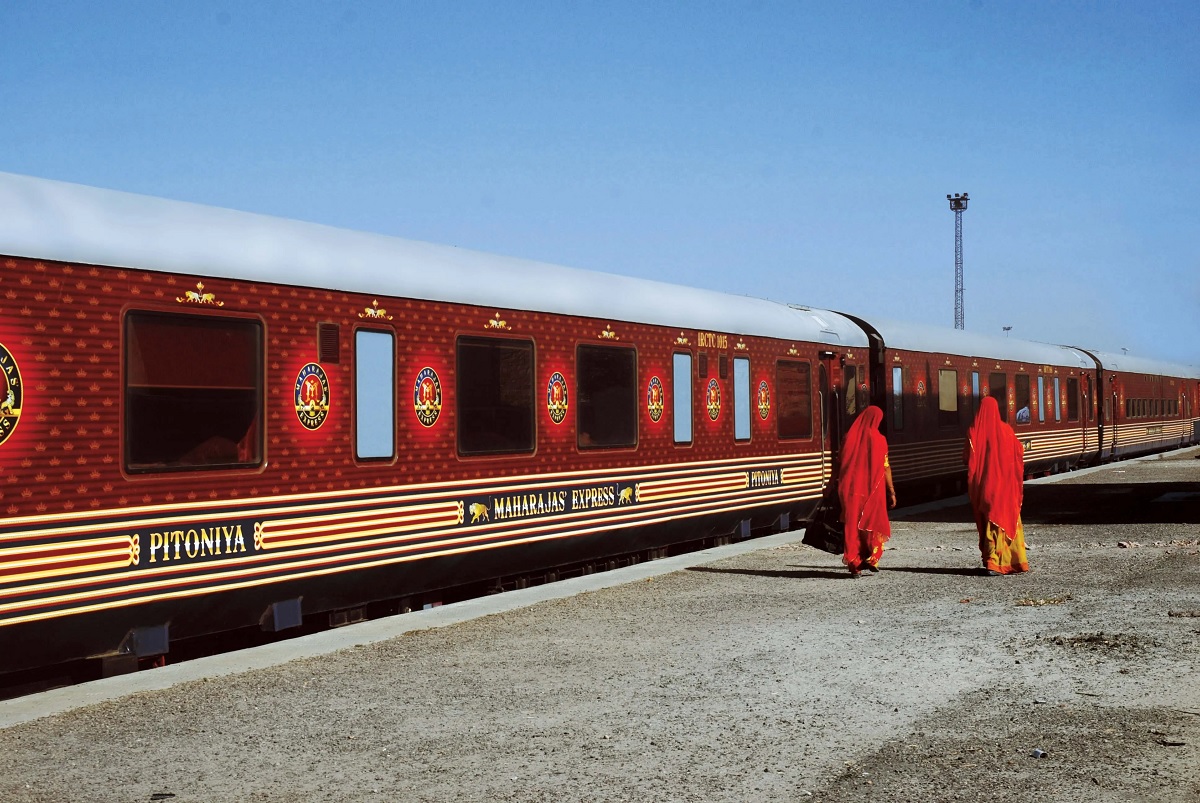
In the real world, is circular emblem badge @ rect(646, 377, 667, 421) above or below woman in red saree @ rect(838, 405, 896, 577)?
above

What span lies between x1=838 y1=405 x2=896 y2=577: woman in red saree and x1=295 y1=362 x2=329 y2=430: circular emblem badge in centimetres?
492

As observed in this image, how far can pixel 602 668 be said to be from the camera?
25.3 feet

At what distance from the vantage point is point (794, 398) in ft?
53.5

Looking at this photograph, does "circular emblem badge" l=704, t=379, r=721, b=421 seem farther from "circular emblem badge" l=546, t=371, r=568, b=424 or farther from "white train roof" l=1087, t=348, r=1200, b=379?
"white train roof" l=1087, t=348, r=1200, b=379

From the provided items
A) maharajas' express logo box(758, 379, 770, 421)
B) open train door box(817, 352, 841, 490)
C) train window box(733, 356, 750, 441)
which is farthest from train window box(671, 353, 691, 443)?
open train door box(817, 352, 841, 490)

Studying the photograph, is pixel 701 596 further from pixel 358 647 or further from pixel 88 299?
pixel 88 299

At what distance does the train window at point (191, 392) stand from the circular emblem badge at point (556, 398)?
346 centimetres

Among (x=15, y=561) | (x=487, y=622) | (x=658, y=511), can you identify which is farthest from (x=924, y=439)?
(x=15, y=561)

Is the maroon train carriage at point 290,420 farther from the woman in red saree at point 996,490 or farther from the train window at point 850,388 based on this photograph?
the train window at point 850,388

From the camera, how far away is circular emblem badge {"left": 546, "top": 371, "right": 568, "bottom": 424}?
454 inches

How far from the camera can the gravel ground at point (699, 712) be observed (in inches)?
208

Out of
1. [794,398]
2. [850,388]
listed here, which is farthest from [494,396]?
[850,388]

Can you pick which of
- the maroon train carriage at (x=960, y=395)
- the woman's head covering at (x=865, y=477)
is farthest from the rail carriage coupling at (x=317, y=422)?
the maroon train carriage at (x=960, y=395)

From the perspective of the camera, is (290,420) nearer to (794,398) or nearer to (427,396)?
(427,396)
